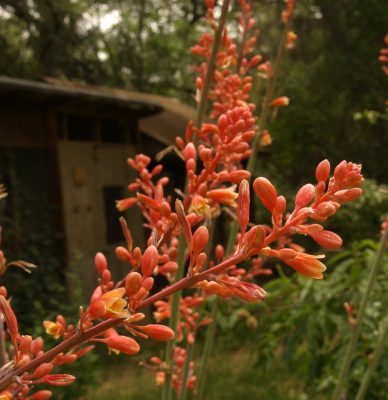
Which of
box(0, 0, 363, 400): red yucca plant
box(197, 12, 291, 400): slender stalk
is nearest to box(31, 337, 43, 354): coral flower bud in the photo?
box(0, 0, 363, 400): red yucca plant

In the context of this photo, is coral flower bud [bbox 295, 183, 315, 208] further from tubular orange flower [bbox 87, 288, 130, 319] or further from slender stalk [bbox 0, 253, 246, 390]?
tubular orange flower [bbox 87, 288, 130, 319]

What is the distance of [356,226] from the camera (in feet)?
31.1

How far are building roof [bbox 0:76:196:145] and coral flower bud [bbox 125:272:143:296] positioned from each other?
4644mm

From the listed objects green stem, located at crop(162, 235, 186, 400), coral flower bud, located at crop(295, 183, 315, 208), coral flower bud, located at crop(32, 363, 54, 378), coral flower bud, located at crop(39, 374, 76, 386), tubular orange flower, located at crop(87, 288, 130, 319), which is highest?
coral flower bud, located at crop(295, 183, 315, 208)

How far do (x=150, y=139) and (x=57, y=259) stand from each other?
2771mm

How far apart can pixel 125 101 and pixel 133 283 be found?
5870mm

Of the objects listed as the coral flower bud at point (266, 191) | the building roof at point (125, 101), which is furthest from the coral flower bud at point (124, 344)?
the building roof at point (125, 101)

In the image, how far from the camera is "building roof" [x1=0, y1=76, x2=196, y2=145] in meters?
5.14

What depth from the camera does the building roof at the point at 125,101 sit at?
514 centimetres

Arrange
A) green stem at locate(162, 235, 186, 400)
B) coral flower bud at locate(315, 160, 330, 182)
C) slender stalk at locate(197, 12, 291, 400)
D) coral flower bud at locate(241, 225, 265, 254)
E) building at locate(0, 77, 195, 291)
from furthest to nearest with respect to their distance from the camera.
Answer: building at locate(0, 77, 195, 291)
slender stalk at locate(197, 12, 291, 400)
green stem at locate(162, 235, 186, 400)
coral flower bud at locate(315, 160, 330, 182)
coral flower bud at locate(241, 225, 265, 254)

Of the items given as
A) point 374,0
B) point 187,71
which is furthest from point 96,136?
point 187,71

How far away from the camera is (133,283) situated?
0.63 meters

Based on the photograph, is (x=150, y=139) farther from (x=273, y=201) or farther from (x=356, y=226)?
(x=273, y=201)

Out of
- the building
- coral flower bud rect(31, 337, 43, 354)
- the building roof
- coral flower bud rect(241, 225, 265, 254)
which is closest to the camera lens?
coral flower bud rect(241, 225, 265, 254)
